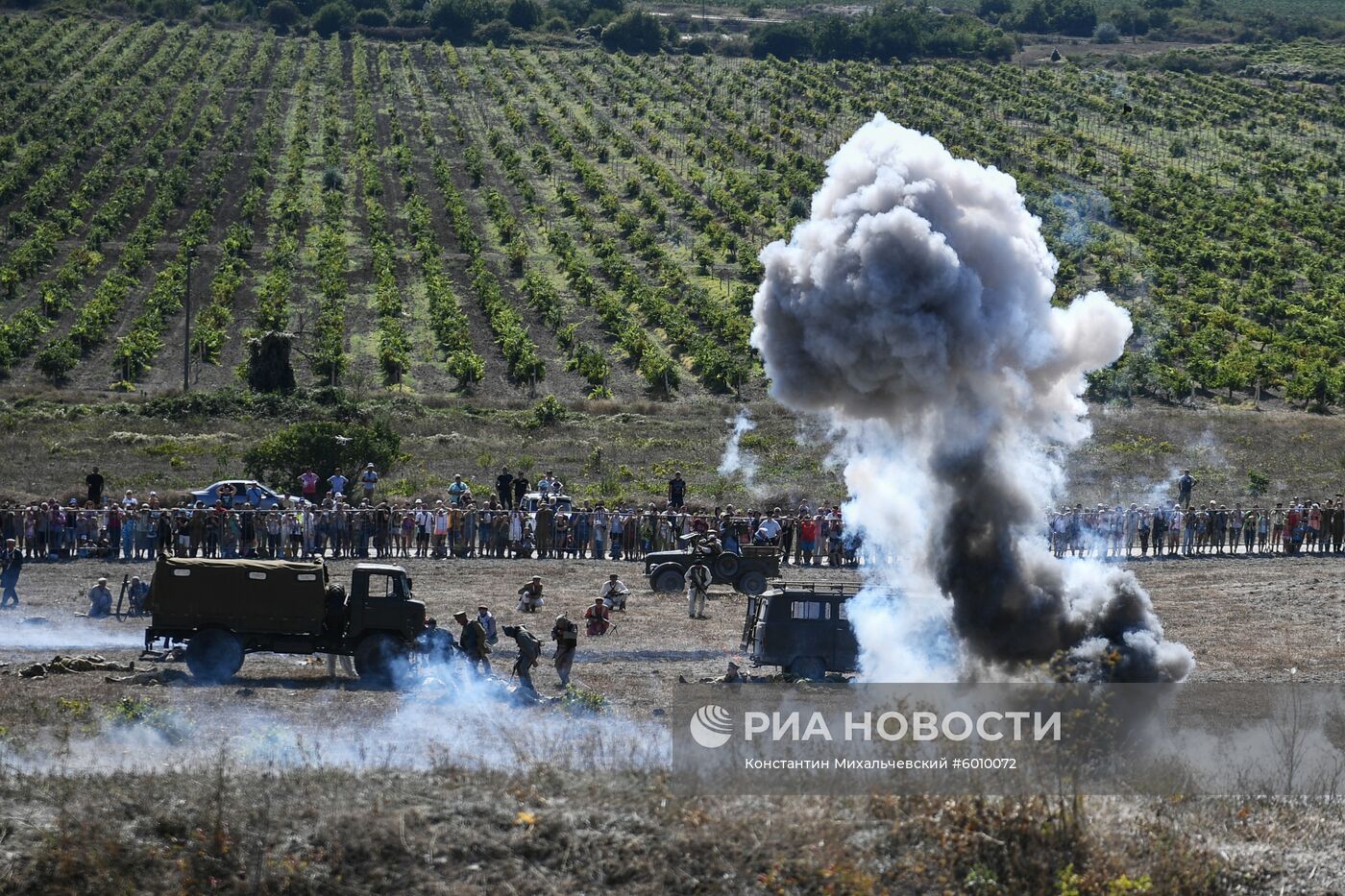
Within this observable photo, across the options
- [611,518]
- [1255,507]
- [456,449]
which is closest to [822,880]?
[611,518]

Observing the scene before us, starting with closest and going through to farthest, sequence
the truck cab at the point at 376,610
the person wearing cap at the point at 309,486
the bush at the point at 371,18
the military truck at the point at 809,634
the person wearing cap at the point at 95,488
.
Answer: the truck cab at the point at 376,610 → the military truck at the point at 809,634 → the person wearing cap at the point at 95,488 → the person wearing cap at the point at 309,486 → the bush at the point at 371,18

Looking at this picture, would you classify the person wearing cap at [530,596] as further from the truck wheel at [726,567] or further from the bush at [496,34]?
the bush at [496,34]

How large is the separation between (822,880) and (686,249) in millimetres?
79556

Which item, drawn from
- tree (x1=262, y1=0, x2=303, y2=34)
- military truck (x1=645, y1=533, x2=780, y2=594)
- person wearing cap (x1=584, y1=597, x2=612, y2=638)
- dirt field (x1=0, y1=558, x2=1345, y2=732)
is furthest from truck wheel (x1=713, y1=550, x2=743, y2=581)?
tree (x1=262, y1=0, x2=303, y2=34)

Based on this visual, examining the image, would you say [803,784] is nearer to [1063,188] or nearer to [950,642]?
[950,642]

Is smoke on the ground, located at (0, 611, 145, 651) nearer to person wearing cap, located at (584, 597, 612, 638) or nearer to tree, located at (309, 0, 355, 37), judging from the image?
person wearing cap, located at (584, 597, 612, 638)

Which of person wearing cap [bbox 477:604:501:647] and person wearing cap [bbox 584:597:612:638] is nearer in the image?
person wearing cap [bbox 477:604:501:647]

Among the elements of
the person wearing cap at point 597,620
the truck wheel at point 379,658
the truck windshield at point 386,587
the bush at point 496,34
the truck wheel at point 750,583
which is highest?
the bush at point 496,34

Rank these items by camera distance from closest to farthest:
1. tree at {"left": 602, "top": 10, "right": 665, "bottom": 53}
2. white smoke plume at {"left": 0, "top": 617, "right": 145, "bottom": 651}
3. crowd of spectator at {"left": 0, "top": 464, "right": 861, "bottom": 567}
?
1. white smoke plume at {"left": 0, "top": 617, "right": 145, "bottom": 651}
2. crowd of spectator at {"left": 0, "top": 464, "right": 861, "bottom": 567}
3. tree at {"left": 602, "top": 10, "right": 665, "bottom": 53}

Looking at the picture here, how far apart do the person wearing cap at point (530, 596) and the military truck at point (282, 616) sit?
5.26 metres

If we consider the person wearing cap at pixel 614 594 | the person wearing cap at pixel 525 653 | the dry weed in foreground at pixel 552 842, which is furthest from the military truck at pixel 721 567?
the dry weed in foreground at pixel 552 842

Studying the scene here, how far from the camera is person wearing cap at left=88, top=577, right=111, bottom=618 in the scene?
31.3 m

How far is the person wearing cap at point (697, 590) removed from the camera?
111 ft

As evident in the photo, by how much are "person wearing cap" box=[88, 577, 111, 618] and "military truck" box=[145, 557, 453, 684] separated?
5036 millimetres
